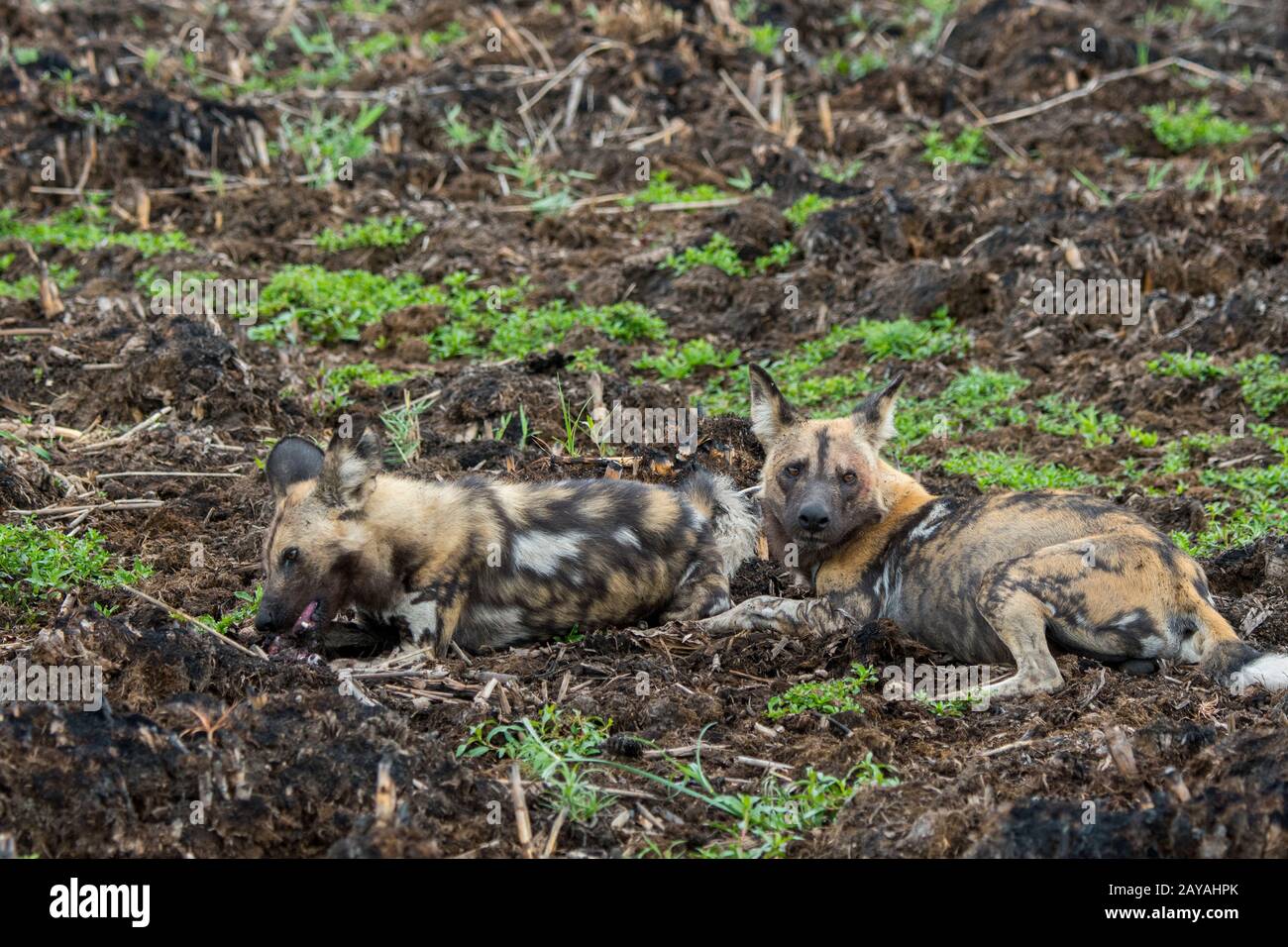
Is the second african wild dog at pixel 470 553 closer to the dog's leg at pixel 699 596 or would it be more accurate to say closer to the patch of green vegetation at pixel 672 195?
the dog's leg at pixel 699 596

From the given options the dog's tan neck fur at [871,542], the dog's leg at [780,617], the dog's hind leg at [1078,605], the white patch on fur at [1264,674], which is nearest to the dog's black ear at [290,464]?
the dog's leg at [780,617]

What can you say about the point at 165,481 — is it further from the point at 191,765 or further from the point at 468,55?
the point at 468,55

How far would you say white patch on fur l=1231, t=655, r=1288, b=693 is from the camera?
217 inches

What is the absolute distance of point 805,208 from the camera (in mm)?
11992

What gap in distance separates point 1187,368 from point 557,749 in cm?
591

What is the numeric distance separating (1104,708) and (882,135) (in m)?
9.03

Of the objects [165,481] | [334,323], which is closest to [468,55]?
[334,323]

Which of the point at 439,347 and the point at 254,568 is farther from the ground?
the point at 439,347

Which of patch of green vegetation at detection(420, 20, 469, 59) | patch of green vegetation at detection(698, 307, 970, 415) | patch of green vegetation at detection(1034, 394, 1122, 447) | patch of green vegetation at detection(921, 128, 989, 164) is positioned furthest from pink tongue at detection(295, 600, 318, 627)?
patch of green vegetation at detection(420, 20, 469, 59)

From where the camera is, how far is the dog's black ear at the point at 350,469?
629 centimetres

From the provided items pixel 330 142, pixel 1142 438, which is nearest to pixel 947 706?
pixel 1142 438

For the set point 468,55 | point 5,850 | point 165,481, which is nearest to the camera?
point 5,850

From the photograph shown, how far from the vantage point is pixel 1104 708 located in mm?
5566
